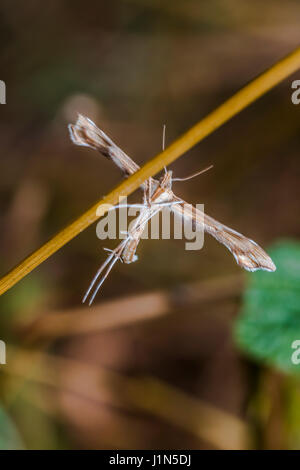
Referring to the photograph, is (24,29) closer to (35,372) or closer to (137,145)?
(137,145)

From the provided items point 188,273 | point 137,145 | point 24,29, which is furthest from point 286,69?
point 24,29
